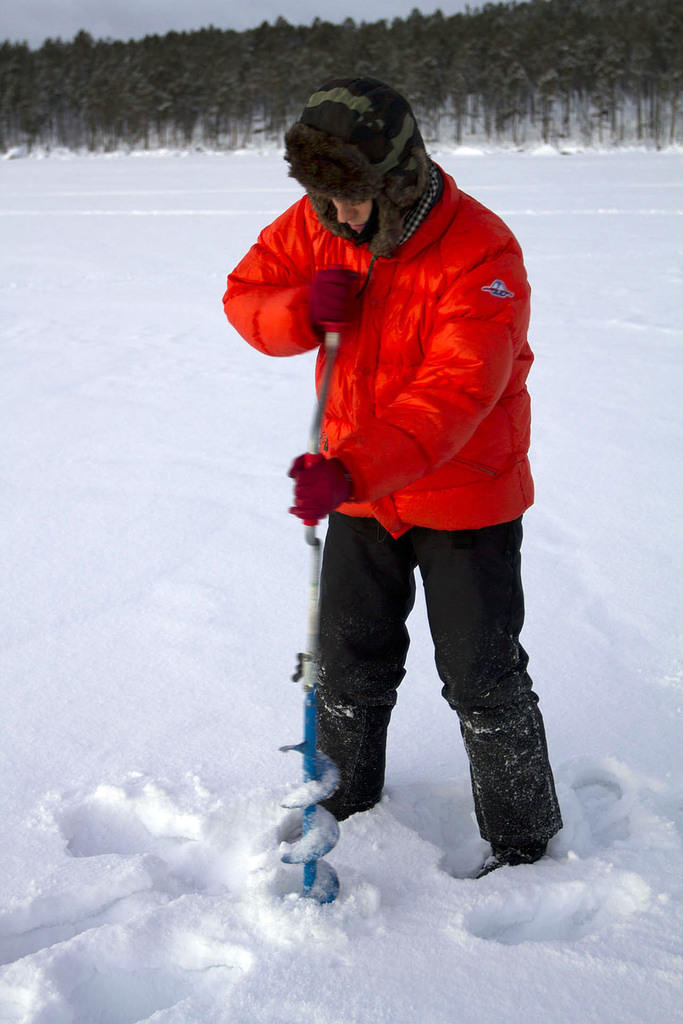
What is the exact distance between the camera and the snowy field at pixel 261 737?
1356 millimetres

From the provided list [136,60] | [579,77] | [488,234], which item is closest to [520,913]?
[488,234]

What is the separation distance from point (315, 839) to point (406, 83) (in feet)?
174

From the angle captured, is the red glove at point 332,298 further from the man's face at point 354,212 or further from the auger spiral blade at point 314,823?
the auger spiral blade at point 314,823

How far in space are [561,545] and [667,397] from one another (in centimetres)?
183

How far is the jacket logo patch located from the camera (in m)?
1.29

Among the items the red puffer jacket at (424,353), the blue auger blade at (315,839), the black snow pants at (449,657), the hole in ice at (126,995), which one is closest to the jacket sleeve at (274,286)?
the red puffer jacket at (424,353)

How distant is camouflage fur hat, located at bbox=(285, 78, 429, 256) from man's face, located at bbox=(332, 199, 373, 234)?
0.06ft

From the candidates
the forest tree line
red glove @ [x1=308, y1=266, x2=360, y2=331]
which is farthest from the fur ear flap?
the forest tree line

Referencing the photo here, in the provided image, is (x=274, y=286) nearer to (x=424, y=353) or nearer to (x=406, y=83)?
(x=424, y=353)

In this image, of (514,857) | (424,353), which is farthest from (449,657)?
(424,353)

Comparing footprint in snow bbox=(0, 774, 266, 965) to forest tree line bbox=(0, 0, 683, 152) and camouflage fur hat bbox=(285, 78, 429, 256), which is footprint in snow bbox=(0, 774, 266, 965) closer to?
camouflage fur hat bbox=(285, 78, 429, 256)

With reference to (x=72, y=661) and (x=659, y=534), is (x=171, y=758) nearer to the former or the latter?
(x=72, y=661)

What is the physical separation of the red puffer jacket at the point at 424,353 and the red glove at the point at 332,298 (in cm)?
8

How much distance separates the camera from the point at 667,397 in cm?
430
